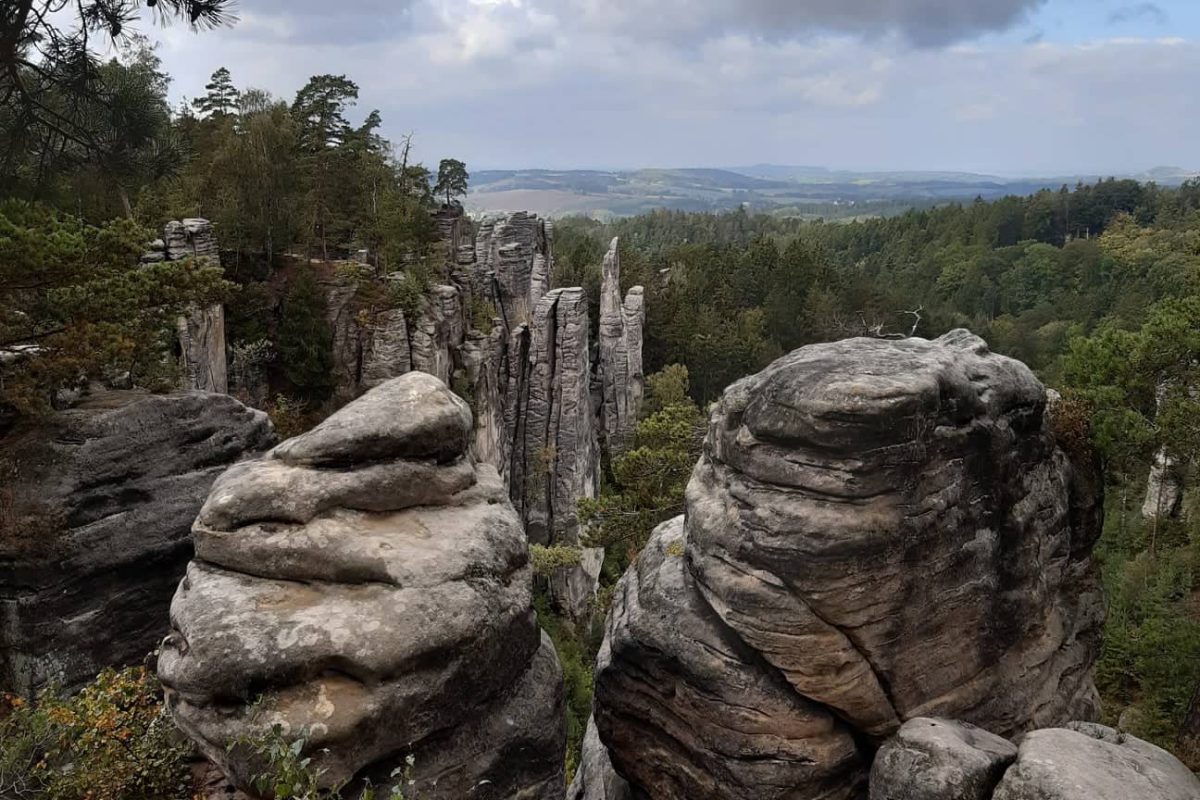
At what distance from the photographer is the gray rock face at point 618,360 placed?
45250mm

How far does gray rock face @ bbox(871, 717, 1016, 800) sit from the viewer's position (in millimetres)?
8391

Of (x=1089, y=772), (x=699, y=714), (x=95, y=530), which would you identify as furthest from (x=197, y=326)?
(x=1089, y=772)

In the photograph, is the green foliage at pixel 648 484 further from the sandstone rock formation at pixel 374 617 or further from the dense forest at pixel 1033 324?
the sandstone rock formation at pixel 374 617

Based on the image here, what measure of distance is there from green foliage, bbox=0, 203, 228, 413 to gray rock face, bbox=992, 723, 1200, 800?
14.7 m

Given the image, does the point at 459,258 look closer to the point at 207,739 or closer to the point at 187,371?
the point at 187,371

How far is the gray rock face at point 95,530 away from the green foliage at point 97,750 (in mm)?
3539

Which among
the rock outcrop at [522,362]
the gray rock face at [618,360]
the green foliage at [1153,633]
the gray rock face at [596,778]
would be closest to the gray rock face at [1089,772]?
the gray rock face at [596,778]

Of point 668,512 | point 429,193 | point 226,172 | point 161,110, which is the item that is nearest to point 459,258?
point 429,193

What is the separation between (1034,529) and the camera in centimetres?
1063

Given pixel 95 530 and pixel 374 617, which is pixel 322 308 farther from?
pixel 374 617

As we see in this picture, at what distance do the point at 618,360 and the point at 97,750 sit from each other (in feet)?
125

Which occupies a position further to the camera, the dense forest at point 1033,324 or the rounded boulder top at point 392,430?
the dense forest at point 1033,324

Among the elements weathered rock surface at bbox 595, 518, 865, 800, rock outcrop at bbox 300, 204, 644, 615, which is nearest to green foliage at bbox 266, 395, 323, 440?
rock outcrop at bbox 300, 204, 644, 615

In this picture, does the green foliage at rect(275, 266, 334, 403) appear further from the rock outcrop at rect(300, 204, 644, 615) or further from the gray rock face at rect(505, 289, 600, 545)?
the gray rock face at rect(505, 289, 600, 545)
